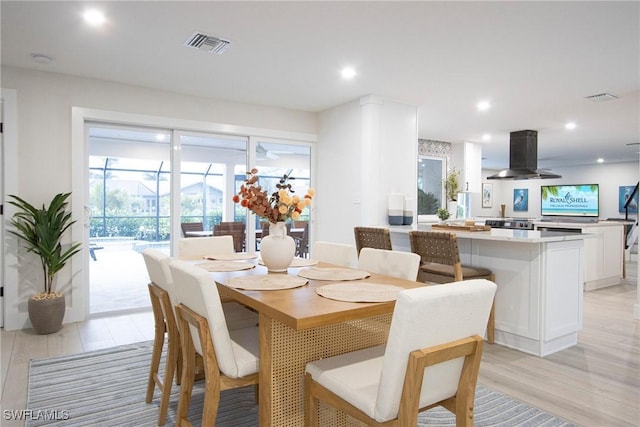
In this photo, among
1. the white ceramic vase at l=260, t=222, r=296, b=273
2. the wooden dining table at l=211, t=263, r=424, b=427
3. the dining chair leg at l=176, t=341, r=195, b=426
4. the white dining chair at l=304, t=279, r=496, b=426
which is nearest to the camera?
the white dining chair at l=304, t=279, r=496, b=426

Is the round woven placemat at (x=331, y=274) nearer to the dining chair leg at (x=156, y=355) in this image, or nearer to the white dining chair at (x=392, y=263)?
the white dining chair at (x=392, y=263)

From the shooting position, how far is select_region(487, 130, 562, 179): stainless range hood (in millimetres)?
6383

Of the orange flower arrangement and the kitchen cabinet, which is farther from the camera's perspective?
the kitchen cabinet

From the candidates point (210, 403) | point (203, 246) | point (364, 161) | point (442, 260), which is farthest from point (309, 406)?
point (364, 161)

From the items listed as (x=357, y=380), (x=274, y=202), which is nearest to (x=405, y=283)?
(x=357, y=380)

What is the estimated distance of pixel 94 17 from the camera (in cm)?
270

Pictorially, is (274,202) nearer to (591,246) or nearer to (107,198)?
(107,198)

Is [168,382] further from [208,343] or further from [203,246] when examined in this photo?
[203,246]

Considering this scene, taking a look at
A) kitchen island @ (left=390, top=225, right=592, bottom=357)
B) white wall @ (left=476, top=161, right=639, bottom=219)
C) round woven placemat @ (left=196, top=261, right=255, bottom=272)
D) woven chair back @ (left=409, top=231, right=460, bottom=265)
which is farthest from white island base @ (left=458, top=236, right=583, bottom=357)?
white wall @ (left=476, top=161, right=639, bottom=219)

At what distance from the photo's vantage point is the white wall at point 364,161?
4652mm

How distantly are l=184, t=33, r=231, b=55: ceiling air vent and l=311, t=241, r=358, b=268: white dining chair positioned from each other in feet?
5.57

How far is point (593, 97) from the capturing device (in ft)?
15.0

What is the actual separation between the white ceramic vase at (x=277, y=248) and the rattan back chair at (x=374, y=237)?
1295 millimetres

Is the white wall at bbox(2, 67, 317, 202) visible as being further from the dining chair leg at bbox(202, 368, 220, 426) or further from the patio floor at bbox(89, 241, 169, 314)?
the dining chair leg at bbox(202, 368, 220, 426)
